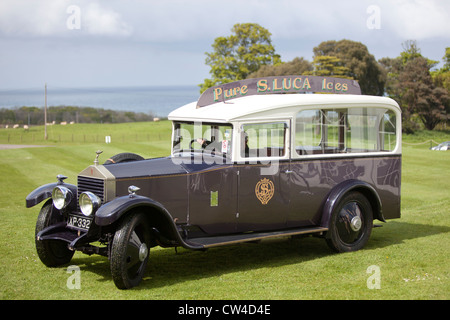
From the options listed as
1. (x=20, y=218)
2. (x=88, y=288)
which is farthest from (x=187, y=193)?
(x=20, y=218)

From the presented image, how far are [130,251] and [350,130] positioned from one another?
14.7 feet

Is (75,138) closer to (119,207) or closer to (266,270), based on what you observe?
(266,270)

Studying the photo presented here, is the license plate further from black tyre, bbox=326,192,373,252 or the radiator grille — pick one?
black tyre, bbox=326,192,373,252

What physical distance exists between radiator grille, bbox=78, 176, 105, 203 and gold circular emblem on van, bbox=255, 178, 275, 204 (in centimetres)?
220

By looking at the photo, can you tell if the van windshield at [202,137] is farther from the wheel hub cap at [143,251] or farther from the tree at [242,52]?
the tree at [242,52]

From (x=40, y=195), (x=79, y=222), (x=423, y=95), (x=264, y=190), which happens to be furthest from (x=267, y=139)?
(x=423, y=95)

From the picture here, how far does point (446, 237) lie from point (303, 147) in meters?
3.28

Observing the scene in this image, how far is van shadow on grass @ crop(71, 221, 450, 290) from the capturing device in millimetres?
7500

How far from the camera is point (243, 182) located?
25.6 ft

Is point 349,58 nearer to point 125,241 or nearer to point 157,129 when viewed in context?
point 157,129

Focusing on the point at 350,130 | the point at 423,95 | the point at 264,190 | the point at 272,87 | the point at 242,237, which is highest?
the point at 423,95

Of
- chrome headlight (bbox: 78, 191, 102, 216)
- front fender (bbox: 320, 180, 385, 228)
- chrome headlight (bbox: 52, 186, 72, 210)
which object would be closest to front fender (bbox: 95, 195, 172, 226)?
chrome headlight (bbox: 78, 191, 102, 216)

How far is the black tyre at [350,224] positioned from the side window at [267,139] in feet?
4.43

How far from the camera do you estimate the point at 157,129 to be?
5800cm
